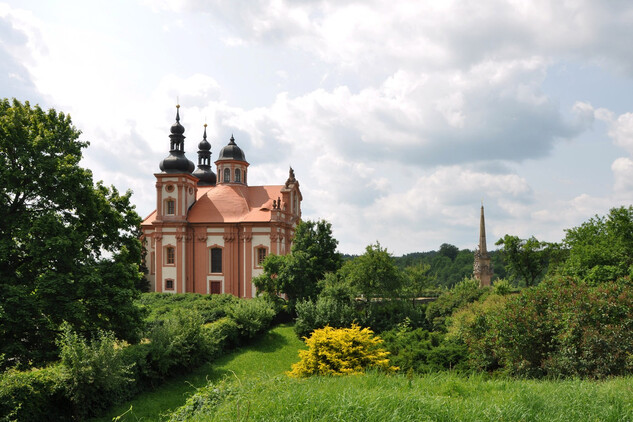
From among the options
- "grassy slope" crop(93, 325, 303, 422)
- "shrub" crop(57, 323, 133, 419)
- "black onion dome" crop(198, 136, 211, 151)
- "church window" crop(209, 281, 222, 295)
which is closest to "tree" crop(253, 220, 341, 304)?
"grassy slope" crop(93, 325, 303, 422)

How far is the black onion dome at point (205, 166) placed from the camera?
54.0 meters

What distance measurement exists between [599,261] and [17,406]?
100 feet

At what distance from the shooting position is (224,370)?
2277cm

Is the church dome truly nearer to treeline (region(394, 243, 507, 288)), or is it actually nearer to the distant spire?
the distant spire

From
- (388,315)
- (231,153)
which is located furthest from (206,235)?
(388,315)

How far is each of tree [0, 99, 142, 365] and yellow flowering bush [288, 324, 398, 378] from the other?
23.6 ft

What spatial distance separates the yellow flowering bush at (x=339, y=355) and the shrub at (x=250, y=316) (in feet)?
31.9

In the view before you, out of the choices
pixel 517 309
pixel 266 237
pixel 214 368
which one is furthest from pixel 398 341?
pixel 266 237

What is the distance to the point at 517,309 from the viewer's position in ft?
55.3

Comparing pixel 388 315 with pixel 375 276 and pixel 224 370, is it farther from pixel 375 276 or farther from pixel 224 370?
pixel 224 370

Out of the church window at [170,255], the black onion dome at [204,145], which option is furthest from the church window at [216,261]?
the black onion dome at [204,145]

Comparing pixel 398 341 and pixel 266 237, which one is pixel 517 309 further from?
pixel 266 237

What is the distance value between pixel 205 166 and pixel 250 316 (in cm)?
3074

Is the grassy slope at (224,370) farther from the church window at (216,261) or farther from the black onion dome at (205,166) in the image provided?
the black onion dome at (205,166)
